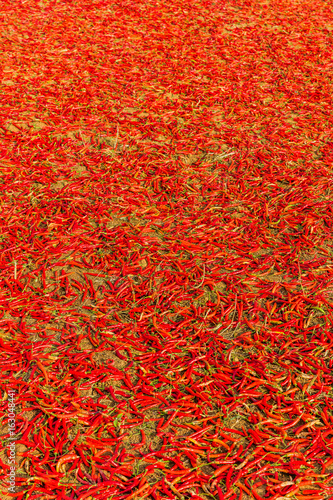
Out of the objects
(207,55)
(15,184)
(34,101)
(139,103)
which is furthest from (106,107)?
(207,55)

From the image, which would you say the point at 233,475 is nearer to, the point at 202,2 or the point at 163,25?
the point at 163,25

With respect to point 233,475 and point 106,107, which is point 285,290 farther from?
point 106,107

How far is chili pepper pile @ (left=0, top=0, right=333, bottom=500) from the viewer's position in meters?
4.14

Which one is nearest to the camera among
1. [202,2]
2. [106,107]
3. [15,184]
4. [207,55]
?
[15,184]

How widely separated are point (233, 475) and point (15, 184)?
5.28 metres

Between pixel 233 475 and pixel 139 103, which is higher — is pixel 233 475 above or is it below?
below

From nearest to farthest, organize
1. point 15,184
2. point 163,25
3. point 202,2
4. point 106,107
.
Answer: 1. point 15,184
2. point 106,107
3. point 163,25
4. point 202,2

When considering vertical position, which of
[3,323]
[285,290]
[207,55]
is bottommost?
[3,323]

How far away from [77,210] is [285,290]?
3214 mm

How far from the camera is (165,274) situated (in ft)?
19.0

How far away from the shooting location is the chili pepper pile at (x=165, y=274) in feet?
13.6

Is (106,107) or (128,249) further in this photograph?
(106,107)

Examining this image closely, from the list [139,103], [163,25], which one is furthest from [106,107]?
[163,25]

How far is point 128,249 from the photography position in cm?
612
